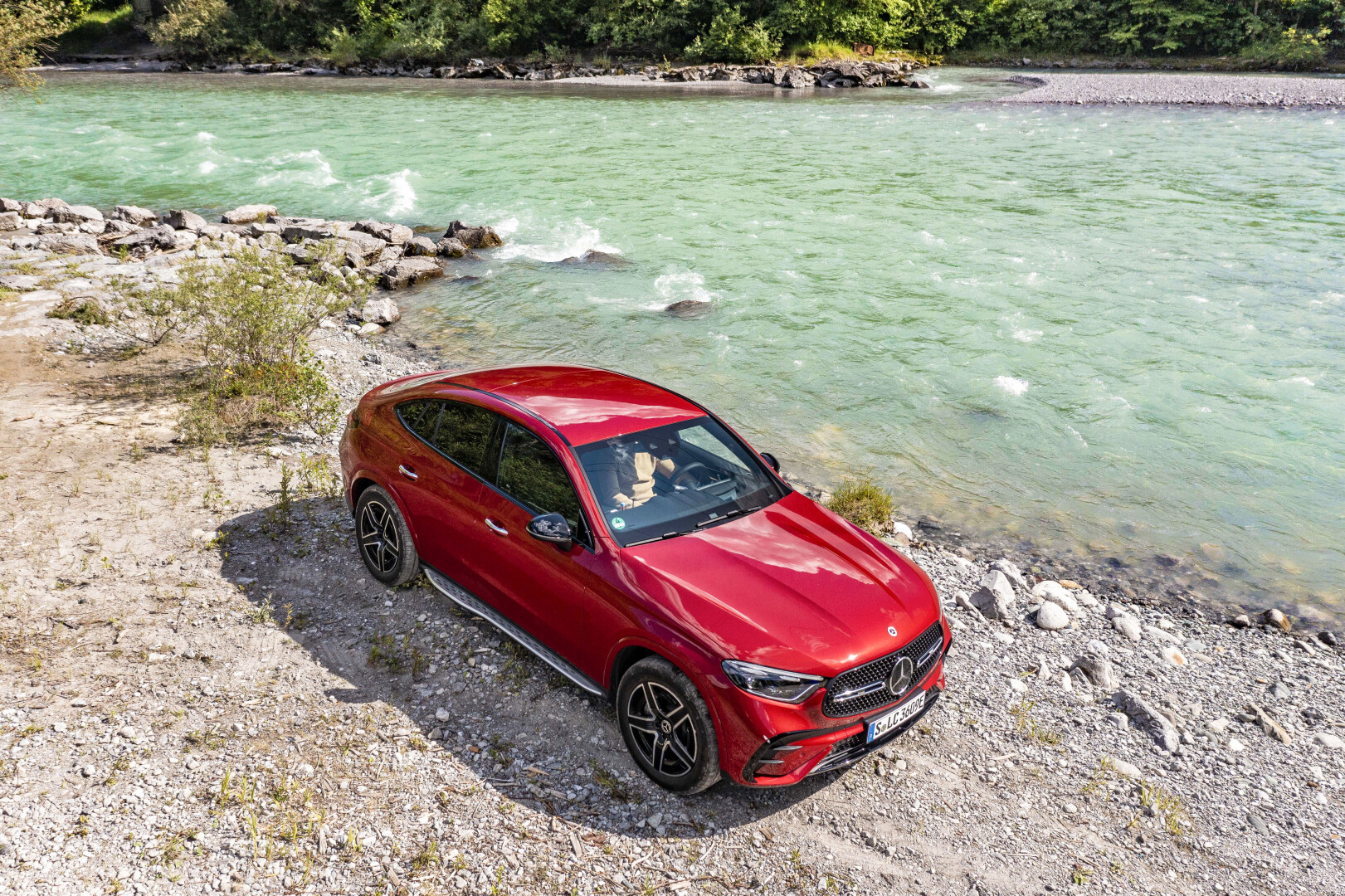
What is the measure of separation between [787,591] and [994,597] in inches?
116

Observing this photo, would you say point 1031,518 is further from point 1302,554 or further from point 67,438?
point 67,438

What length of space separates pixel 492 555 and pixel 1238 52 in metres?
57.3

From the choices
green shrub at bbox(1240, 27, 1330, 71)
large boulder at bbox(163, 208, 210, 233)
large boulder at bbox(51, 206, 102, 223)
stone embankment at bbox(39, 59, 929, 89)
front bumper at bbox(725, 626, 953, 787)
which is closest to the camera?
front bumper at bbox(725, 626, 953, 787)

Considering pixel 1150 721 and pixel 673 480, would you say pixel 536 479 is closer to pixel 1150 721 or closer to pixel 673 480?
pixel 673 480

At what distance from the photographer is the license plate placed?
16.0 ft

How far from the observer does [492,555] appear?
5883 mm

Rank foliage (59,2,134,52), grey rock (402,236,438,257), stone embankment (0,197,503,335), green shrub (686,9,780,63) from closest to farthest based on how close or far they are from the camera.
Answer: stone embankment (0,197,503,335) → grey rock (402,236,438,257) → green shrub (686,9,780,63) → foliage (59,2,134,52)

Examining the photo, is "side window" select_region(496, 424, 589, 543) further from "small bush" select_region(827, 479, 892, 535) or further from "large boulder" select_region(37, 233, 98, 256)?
"large boulder" select_region(37, 233, 98, 256)

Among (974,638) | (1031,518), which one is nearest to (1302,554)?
(1031,518)

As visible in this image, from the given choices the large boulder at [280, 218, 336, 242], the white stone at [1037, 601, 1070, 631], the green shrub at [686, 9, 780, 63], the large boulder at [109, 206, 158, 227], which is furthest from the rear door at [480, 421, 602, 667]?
the green shrub at [686, 9, 780, 63]

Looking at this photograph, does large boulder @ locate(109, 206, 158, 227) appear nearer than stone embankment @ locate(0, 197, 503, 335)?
No

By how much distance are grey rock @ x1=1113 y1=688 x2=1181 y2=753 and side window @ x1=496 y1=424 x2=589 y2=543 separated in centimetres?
383

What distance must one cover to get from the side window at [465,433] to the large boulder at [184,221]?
15836 mm

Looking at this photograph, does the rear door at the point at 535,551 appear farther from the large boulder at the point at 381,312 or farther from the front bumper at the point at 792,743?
the large boulder at the point at 381,312
